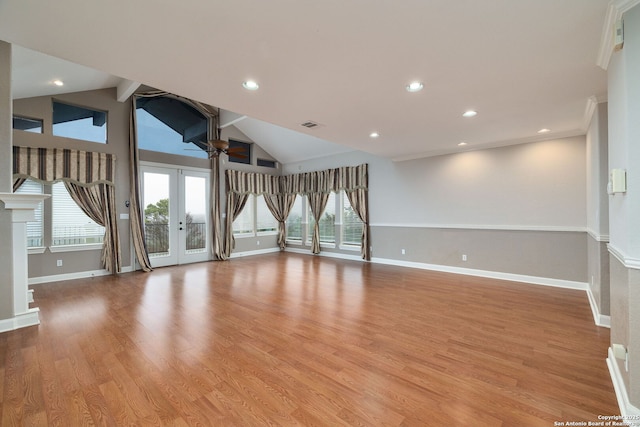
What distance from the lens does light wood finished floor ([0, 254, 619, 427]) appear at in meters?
1.68

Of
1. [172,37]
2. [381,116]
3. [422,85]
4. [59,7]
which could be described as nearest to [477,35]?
[422,85]

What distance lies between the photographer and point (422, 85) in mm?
2713

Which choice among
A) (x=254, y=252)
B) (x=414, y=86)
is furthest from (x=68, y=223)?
(x=414, y=86)

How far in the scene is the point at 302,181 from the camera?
826 centimetres

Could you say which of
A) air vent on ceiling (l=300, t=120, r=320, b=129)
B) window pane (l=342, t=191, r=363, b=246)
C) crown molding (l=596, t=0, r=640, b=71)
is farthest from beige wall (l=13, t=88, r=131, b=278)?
crown molding (l=596, t=0, r=640, b=71)

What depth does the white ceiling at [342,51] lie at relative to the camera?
1.69m

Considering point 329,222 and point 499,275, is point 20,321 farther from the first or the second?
point 499,275

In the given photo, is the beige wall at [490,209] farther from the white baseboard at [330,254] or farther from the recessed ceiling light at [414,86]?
the recessed ceiling light at [414,86]

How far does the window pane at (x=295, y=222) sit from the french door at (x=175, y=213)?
2.62m

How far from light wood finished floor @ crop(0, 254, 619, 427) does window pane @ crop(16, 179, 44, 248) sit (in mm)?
1313

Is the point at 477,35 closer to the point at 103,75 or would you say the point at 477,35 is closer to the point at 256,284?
the point at 256,284

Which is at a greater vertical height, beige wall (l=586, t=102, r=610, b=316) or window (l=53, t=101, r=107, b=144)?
window (l=53, t=101, r=107, b=144)

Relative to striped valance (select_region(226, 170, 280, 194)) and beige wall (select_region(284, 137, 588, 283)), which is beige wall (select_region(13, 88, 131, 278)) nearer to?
striped valance (select_region(226, 170, 280, 194))

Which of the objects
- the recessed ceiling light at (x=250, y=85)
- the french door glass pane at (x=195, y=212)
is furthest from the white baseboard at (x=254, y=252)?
the recessed ceiling light at (x=250, y=85)
